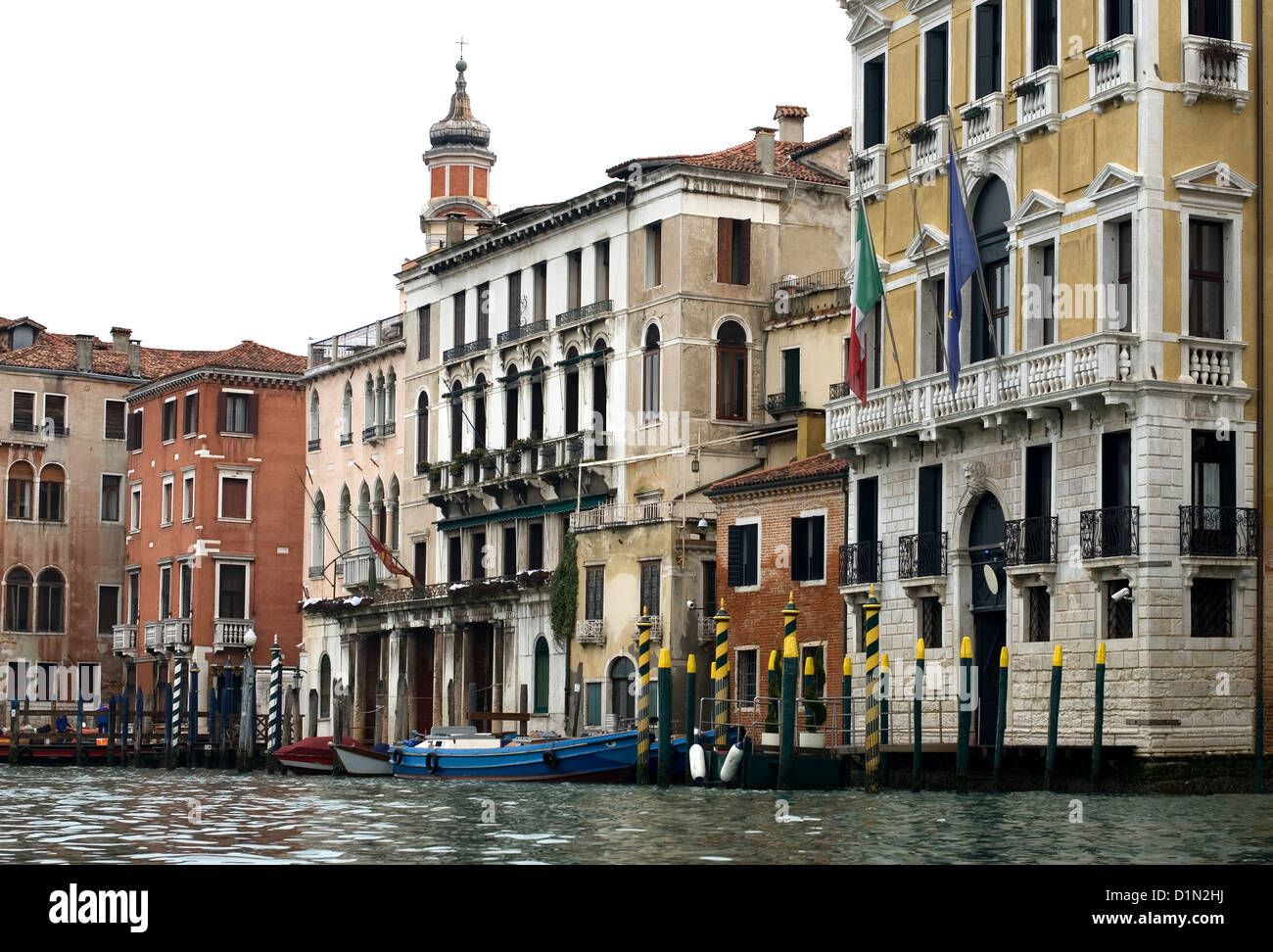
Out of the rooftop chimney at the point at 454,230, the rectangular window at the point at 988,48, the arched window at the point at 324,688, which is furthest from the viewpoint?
the arched window at the point at 324,688

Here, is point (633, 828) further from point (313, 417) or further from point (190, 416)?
point (190, 416)

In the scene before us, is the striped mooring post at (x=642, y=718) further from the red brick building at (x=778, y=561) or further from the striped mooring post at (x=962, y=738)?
the striped mooring post at (x=962, y=738)

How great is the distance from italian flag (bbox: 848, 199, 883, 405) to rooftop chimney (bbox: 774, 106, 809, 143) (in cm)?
1407

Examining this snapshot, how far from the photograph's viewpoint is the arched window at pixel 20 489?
6625 centimetres

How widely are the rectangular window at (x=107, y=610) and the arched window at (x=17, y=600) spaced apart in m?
2.15

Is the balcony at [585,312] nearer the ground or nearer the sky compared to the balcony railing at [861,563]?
A: nearer the sky

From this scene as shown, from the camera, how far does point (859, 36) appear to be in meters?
35.8

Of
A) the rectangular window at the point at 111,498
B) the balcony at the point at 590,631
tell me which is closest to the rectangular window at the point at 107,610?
the rectangular window at the point at 111,498

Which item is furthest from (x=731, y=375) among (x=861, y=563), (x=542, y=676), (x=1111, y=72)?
(x=1111, y=72)

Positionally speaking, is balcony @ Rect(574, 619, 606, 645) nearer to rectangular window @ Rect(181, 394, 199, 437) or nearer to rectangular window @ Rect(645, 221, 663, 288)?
rectangular window @ Rect(645, 221, 663, 288)

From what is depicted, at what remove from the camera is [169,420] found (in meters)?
64.6

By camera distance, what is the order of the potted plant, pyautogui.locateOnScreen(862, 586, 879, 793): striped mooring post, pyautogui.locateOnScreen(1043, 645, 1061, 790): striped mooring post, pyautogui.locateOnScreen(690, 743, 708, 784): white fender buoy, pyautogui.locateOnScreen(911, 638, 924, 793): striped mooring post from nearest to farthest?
pyautogui.locateOnScreen(1043, 645, 1061, 790): striped mooring post < pyautogui.locateOnScreen(911, 638, 924, 793): striped mooring post < pyautogui.locateOnScreen(862, 586, 879, 793): striped mooring post < pyautogui.locateOnScreen(690, 743, 708, 784): white fender buoy < the potted plant

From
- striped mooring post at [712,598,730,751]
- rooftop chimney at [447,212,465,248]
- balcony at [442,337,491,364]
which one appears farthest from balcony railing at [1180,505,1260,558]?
rooftop chimney at [447,212,465,248]

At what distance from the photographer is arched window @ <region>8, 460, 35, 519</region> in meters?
66.2
